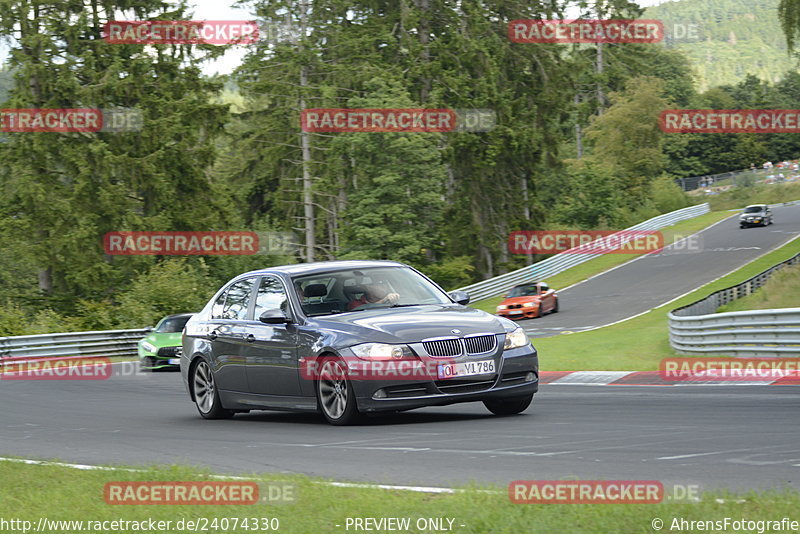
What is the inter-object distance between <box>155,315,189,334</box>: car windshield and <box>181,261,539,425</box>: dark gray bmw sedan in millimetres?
16148

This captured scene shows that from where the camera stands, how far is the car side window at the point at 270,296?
12.5m

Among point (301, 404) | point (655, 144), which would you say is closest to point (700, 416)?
point (301, 404)

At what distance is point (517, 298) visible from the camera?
45219mm

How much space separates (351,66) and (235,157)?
14512mm

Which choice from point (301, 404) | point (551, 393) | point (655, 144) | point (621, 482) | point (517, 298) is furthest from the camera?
point (655, 144)

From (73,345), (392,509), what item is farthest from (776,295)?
(392,509)

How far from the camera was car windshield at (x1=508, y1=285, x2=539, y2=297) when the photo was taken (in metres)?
45.2

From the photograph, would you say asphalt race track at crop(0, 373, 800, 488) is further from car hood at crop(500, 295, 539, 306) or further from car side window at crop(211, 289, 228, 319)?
car hood at crop(500, 295, 539, 306)

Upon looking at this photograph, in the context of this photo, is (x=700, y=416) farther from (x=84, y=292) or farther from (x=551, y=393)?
(x=84, y=292)

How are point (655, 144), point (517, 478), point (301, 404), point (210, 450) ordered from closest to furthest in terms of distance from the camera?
point (517, 478) < point (210, 450) < point (301, 404) < point (655, 144)

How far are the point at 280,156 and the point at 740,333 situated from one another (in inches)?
1831

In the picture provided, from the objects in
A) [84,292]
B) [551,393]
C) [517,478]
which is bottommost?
[84,292]

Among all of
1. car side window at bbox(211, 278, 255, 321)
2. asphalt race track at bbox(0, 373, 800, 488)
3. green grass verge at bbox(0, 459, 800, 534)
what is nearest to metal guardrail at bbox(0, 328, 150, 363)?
asphalt race track at bbox(0, 373, 800, 488)

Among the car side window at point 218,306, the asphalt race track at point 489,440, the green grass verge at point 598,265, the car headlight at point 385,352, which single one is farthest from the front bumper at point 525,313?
the car headlight at point 385,352
